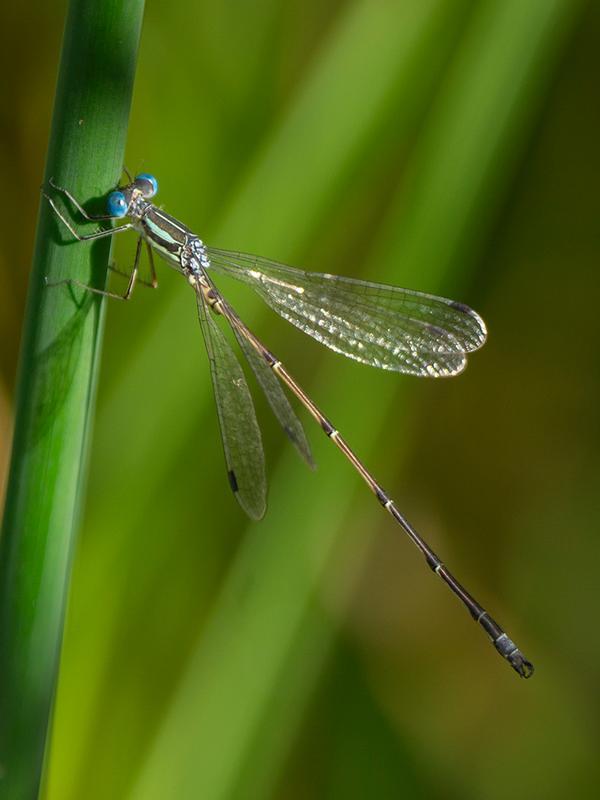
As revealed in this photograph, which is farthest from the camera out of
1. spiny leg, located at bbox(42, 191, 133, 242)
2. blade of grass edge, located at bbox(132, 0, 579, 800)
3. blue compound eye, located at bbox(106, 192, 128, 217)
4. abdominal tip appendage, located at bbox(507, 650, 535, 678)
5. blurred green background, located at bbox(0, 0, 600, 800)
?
abdominal tip appendage, located at bbox(507, 650, 535, 678)

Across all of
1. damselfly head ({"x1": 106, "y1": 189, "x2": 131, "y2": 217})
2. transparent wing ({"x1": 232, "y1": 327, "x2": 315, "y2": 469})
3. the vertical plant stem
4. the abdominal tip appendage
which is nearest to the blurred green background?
transparent wing ({"x1": 232, "y1": 327, "x2": 315, "y2": 469})

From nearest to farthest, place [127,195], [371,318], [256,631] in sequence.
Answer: [127,195], [256,631], [371,318]

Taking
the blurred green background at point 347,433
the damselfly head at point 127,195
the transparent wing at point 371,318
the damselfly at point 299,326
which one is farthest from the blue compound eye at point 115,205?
the transparent wing at point 371,318

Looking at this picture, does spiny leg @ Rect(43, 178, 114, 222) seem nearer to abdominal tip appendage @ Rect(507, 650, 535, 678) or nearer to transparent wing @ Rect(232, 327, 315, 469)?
transparent wing @ Rect(232, 327, 315, 469)

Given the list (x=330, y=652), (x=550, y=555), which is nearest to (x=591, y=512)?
(x=550, y=555)

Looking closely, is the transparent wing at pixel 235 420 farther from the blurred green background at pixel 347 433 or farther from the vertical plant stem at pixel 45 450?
the vertical plant stem at pixel 45 450

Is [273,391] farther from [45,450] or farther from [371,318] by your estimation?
[45,450]

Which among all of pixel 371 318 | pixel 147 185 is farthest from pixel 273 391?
pixel 147 185

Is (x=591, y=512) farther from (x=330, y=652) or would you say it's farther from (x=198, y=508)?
(x=198, y=508)
